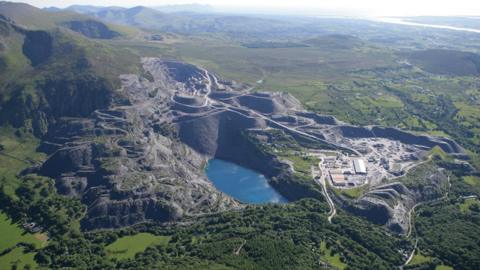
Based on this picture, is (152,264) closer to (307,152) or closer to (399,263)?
(399,263)

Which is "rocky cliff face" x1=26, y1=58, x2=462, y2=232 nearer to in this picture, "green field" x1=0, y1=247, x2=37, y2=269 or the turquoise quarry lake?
the turquoise quarry lake

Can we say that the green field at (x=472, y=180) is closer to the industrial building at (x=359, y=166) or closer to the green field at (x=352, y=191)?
the industrial building at (x=359, y=166)

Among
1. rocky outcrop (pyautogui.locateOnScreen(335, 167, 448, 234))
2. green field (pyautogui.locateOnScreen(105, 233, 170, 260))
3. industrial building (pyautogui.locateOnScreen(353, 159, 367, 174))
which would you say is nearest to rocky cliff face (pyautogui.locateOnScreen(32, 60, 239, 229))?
green field (pyautogui.locateOnScreen(105, 233, 170, 260))

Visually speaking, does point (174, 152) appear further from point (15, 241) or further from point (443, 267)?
point (443, 267)

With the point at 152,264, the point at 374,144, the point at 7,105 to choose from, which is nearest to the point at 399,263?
the point at 152,264

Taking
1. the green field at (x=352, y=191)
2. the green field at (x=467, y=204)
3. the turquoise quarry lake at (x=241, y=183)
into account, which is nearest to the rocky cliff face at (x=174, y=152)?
the green field at (x=352, y=191)

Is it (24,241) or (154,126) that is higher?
(154,126)

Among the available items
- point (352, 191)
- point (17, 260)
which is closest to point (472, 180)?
point (352, 191)
